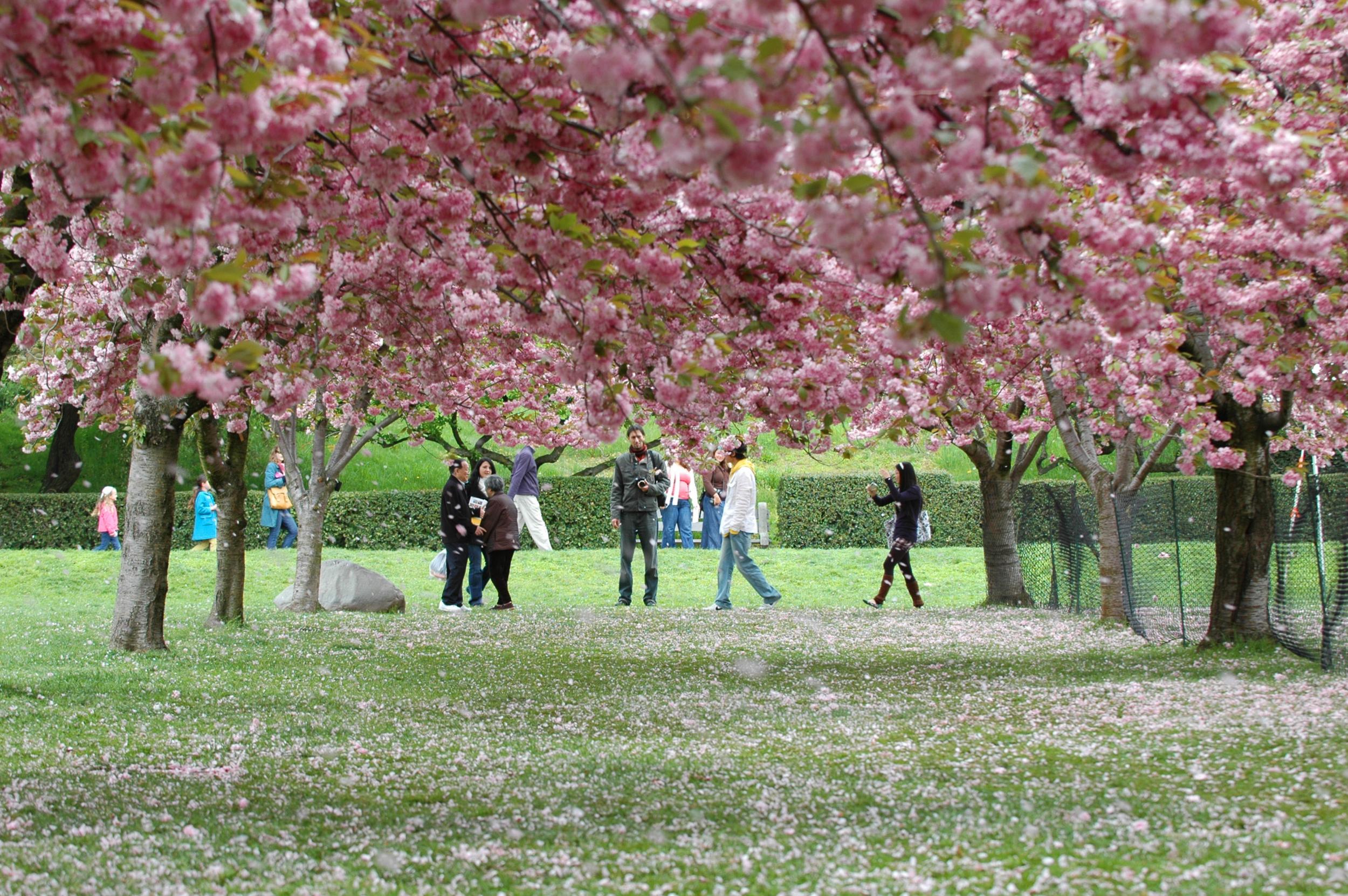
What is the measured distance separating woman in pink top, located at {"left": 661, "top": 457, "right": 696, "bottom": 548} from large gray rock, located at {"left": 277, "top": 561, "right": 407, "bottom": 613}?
820cm

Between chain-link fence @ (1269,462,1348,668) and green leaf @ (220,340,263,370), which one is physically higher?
green leaf @ (220,340,263,370)

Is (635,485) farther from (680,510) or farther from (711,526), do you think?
(680,510)

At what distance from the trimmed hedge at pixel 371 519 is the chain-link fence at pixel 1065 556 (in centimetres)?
837

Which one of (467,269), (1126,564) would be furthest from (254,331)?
(1126,564)

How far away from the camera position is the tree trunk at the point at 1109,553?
1145 centimetres

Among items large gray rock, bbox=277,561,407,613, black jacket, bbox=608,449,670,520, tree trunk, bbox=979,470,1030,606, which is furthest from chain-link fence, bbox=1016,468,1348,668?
large gray rock, bbox=277,561,407,613

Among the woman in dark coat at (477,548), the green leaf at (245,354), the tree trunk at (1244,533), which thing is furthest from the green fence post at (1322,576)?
the woman in dark coat at (477,548)

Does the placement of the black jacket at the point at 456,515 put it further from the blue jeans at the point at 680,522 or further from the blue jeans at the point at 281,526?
the blue jeans at the point at 680,522

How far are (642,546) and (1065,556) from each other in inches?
193

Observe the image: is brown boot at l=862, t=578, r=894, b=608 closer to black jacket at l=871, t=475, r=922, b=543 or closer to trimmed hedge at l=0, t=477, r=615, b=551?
black jacket at l=871, t=475, r=922, b=543

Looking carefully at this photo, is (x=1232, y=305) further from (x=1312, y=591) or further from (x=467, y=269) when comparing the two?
(x=1312, y=591)

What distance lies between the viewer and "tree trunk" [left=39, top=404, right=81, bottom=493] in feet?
88.1

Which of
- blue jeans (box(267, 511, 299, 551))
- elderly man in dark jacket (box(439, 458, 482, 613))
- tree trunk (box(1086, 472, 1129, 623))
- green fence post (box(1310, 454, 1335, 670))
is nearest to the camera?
green fence post (box(1310, 454, 1335, 670))

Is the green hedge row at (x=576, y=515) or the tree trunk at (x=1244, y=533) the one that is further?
the green hedge row at (x=576, y=515)
